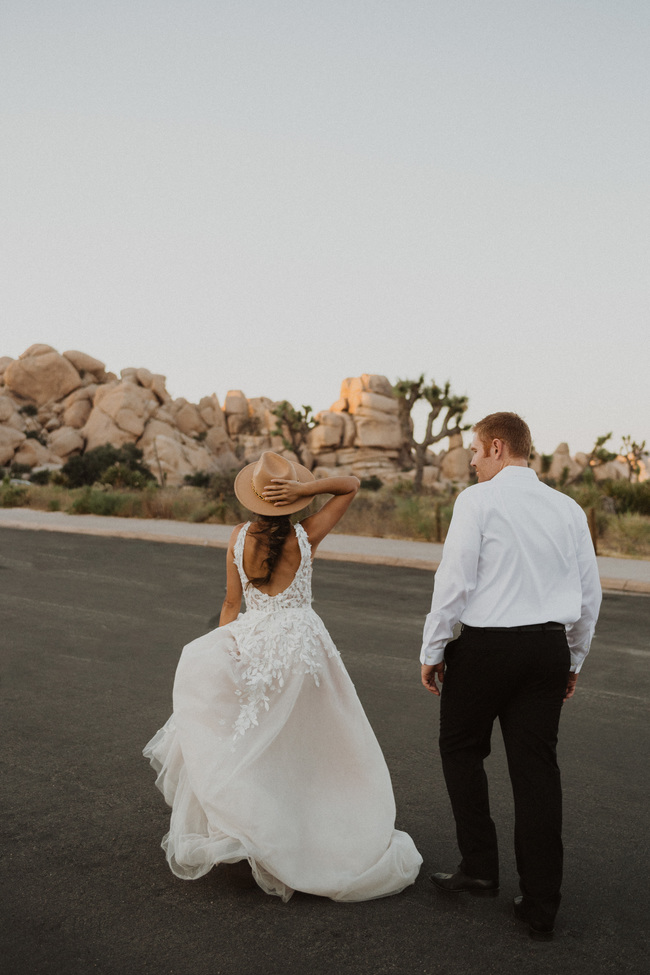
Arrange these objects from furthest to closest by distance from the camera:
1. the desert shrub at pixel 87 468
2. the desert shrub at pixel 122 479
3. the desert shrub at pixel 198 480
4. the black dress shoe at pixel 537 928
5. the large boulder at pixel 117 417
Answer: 1. the large boulder at pixel 117 417
2. the desert shrub at pixel 198 480
3. the desert shrub at pixel 87 468
4. the desert shrub at pixel 122 479
5. the black dress shoe at pixel 537 928

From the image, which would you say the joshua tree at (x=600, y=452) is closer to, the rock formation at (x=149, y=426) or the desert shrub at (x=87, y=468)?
the rock formation at (x=149, y=426)

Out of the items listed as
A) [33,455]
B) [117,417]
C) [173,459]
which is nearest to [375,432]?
[173,459]

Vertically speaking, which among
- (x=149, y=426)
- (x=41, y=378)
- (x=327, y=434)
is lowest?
(x=149, y=426)

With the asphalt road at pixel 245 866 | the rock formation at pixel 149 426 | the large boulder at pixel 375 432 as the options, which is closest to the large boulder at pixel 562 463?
the rock formation at pixel 149 426

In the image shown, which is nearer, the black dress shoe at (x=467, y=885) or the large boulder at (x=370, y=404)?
the black dress shoe at (x=467, y=885)

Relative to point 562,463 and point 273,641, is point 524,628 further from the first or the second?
point 562,463

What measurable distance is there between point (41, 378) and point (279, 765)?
79.1m

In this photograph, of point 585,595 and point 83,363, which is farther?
point 83,363

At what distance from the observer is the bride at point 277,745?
322 centimetres

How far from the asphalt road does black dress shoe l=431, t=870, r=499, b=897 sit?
0.05 metres

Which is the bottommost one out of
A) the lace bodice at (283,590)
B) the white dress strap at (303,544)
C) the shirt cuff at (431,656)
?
the shirt cuff at (431,656)

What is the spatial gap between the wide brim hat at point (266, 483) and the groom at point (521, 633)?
2.28 feet

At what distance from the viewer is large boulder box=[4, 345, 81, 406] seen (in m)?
77.2

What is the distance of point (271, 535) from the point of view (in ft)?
11.4
